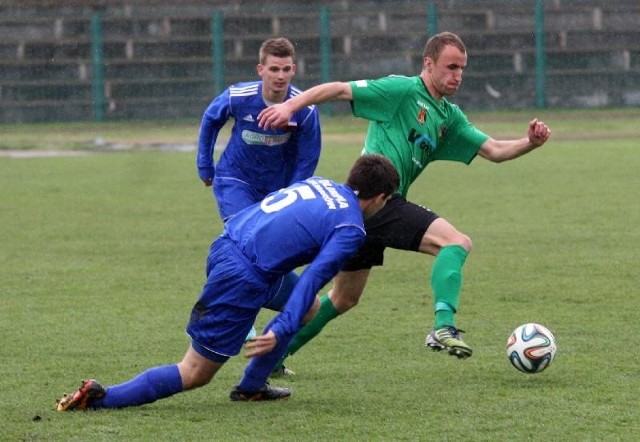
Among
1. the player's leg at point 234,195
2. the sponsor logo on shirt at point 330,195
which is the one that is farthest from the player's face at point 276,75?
the sponsor logo on shirt at point 330,195

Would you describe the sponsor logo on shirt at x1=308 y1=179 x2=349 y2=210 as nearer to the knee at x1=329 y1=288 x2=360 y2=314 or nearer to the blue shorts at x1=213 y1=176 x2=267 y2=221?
the knee at x1=329 y1=288 x2=360 y2=314

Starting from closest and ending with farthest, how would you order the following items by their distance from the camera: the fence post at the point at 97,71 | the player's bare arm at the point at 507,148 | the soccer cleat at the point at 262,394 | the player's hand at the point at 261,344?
the player's hand at the point at 261,344
the soccer cleat at the point at 262,394
the player's bare arm at the point at 507,148
the fence post at the point at 97,71

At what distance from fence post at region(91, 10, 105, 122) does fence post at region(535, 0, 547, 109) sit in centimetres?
1040

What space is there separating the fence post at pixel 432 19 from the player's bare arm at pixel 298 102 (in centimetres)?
2434

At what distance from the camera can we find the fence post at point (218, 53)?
98.8 feet

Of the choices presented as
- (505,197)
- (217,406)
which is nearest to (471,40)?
(505,197)

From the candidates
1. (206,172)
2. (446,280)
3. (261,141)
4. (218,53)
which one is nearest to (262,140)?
(261,141)

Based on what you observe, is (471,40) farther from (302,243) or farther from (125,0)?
(302,243)

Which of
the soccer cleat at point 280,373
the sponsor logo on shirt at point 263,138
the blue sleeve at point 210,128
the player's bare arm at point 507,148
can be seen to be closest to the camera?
the soccer cleat at point 280,373

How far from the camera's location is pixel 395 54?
30.5m

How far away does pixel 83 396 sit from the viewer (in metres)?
5.49

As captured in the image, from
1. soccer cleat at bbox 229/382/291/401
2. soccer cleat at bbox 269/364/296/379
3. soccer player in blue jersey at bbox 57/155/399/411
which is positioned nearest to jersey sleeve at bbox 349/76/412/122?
soccer player in blue jersey at bbox 57/155/399/411

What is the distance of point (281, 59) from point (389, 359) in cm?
187

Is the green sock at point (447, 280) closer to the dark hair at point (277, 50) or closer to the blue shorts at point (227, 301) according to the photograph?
the blue shorts at point (227, 301)
